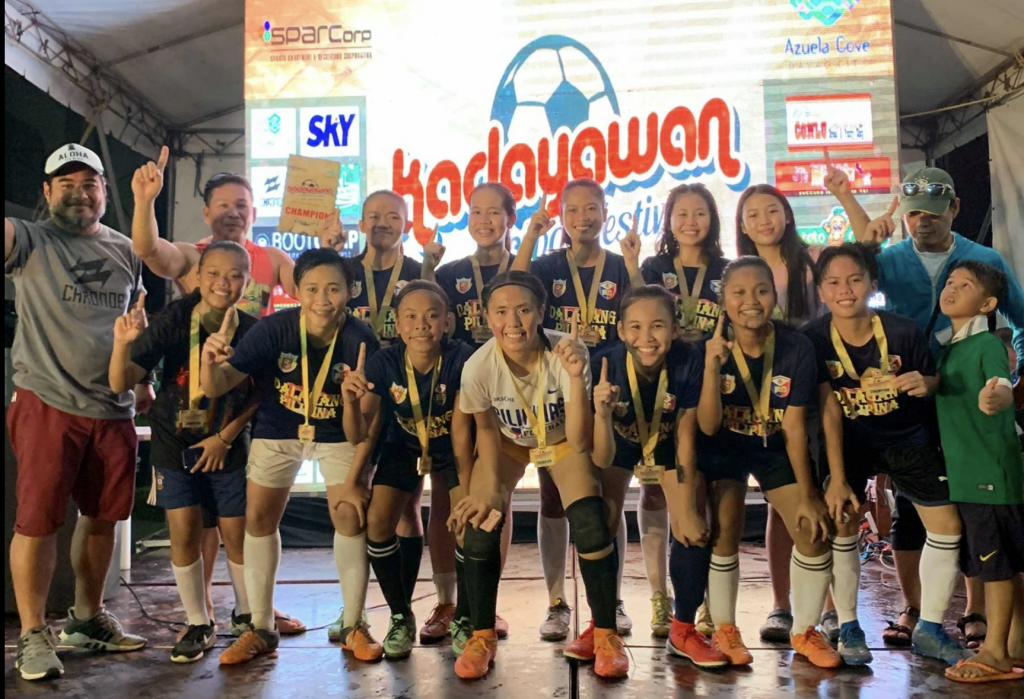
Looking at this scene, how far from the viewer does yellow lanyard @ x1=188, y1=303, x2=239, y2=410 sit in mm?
2904

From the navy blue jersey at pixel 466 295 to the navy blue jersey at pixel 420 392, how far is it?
1.20 feet

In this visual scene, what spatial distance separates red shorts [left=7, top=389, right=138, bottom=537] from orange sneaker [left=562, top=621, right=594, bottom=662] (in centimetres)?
168

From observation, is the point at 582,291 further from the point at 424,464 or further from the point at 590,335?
the point at 424,464

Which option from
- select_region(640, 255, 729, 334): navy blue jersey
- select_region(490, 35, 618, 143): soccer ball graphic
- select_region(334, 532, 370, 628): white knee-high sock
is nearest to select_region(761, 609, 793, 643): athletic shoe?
select_region(640, 255, 729, 334): navy blue jersey

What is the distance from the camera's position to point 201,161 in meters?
8.24

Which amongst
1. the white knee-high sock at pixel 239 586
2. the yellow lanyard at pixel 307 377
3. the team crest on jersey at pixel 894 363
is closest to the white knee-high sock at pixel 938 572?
the team crest on jersey at pixel 894 363

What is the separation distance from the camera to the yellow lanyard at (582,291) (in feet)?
10.4

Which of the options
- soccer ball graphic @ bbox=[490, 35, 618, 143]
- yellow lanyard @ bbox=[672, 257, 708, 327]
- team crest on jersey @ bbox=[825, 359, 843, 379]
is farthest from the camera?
soccer ball graphic @ bbox=[490, 35, 618, 143]

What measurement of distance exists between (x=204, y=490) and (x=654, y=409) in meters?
1.61

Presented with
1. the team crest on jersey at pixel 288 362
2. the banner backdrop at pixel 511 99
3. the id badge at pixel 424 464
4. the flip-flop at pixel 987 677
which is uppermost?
the banner backdrop at pixel 511 99

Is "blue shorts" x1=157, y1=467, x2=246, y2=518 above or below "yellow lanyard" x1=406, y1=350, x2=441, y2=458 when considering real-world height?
below

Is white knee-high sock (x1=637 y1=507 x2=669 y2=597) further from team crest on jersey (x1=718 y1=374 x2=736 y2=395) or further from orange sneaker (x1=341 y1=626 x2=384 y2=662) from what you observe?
orange sneaker (x1=341 y1=626 x2=384 y2=662)

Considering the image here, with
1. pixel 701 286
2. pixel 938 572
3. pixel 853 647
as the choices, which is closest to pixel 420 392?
pixel 701 286

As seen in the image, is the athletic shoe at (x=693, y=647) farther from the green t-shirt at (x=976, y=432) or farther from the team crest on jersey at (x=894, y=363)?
the team crest on jersey at (x=894, y=363)
